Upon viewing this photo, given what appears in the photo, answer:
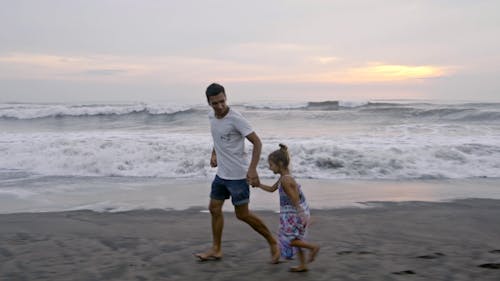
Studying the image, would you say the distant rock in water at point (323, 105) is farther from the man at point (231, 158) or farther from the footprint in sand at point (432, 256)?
the man at point (231, 158)

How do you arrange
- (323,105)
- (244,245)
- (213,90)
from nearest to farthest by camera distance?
(213,90), (244,245), (323,105)

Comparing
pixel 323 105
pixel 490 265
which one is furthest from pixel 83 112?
pixel 490 265

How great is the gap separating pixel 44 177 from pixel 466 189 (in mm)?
7954

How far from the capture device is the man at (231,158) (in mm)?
4070

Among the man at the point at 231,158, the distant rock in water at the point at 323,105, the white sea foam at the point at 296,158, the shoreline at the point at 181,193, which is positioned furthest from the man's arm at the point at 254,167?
the distant rock in water at the point at 323,105

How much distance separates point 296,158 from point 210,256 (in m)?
7.09

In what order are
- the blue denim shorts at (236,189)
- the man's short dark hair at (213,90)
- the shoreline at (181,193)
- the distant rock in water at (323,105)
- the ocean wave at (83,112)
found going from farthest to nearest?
1. the distant rock in water at (323,105)
2. the ocean wave at (83,112)
3. the shoreline at (181,193)
4. the blue denim shorts at (236,189)
5. the man's short dark hair at (213,90)

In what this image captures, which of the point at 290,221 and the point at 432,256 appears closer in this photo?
the point at 290,221

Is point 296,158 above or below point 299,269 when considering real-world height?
above

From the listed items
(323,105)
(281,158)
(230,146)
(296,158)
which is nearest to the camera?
(281,158)

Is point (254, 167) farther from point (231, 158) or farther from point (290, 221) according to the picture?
point (290, 221)

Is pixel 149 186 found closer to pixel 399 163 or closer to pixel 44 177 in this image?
pixel 44 177

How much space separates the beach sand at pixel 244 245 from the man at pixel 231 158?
422 millimetres

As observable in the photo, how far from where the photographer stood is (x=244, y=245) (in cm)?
485
